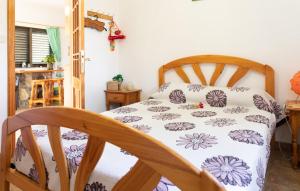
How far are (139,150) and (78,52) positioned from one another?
94.2 inches

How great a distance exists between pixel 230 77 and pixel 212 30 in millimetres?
604

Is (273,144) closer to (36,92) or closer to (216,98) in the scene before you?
(216,98)

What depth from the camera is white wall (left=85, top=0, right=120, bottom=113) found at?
3.47 meters

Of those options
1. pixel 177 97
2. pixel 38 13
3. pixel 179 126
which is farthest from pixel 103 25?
pixel 38 13

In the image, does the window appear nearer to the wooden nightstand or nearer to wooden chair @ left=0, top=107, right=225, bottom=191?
the wooden nightstand

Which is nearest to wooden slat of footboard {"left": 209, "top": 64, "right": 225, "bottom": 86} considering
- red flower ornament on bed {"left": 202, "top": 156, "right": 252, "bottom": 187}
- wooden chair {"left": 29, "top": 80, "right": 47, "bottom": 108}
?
red flower ornament on bed {"left": 202, "top": 156, "right": 252, "bottom": 187}

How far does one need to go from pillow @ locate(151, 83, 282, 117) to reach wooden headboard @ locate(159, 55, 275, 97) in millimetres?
241

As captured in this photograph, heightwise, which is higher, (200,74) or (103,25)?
(103,25)

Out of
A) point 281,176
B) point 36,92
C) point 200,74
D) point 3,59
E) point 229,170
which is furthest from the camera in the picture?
point 36,92

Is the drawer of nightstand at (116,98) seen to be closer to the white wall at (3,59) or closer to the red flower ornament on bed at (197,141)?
the white wall at (3,59)

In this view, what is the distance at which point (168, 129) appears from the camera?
175 cm

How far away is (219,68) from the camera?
305 cm

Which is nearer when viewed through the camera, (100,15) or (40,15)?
(100,15)

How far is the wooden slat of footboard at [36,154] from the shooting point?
1221 mm
